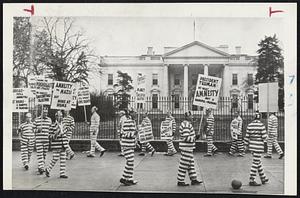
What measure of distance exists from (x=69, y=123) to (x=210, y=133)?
11.8 ft

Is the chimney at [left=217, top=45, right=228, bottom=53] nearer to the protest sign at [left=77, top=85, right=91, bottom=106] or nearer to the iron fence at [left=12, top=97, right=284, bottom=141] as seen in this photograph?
the iron fence at [left=12, top=97, right=284, bottom=141]

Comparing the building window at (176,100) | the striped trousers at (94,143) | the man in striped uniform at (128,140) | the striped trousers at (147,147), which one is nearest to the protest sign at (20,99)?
the striped trousers at (94,143)

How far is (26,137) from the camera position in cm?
1197

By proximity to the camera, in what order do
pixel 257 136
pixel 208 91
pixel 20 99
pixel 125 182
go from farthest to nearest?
pixel 20 99 < pixel 208 91 < pixel 125 182 < pixel 257 136

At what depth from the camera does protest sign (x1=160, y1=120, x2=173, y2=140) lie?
13.4m

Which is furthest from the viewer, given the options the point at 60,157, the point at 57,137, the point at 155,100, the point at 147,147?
the point at 147,147

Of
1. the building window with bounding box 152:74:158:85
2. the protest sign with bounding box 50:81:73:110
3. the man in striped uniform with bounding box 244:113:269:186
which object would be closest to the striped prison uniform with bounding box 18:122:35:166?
the protest sign with bounding box 50:81:73:110

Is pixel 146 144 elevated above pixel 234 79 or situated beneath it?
situated beneath

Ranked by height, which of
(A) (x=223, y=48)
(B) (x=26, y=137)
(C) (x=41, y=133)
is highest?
(A) (x=223, y=48)

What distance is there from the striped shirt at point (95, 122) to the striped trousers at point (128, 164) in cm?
241

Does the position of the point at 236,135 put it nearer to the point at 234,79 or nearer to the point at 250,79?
the point at 234,79

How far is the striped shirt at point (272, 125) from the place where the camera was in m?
11.6

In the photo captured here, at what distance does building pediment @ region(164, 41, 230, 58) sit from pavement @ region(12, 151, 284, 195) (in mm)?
2495

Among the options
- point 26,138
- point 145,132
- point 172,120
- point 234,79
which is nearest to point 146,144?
point 145,132
